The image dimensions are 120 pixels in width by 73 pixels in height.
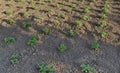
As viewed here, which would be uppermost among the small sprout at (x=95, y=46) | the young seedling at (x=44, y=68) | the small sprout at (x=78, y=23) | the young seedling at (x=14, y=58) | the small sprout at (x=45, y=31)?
the small sprout at (x=78, y=23)

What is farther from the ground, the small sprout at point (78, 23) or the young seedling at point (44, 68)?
the small sprout at point (78, 23)

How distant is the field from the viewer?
7066mm

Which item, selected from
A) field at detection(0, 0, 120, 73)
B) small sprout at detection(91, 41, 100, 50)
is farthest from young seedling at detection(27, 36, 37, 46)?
small sprout at detection(91, 41, 100, 50)

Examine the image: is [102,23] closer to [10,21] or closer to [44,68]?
[44,68]

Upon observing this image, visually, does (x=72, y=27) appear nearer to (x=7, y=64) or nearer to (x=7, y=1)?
(x=7, y=64)

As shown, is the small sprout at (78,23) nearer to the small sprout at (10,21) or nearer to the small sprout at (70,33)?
the small sprout at (70,33)

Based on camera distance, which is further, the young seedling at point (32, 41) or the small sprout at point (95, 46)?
the young seedling at point (32, 41)

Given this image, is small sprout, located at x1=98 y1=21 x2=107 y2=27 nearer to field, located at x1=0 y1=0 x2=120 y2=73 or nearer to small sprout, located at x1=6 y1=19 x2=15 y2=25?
field, located at x1=0 y1=0 x2=120 y2=73

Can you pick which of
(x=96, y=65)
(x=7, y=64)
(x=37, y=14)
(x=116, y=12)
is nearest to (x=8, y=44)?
(x=7, y=64)

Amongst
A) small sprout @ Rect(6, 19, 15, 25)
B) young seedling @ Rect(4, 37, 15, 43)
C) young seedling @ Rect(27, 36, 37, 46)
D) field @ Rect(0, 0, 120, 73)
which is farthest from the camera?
small sprout @ Rect(6, 19, 15, 25)

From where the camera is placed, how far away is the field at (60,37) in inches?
278

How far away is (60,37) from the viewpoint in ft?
26.3

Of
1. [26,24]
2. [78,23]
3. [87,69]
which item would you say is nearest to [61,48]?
[87,69]

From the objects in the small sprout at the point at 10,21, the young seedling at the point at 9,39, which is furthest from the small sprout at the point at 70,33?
the small sprout at the point at 10,21
